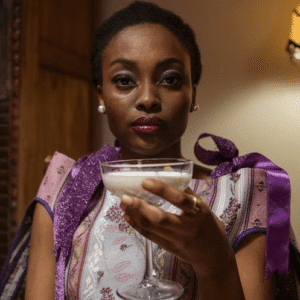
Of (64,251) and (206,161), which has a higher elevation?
(206,161)

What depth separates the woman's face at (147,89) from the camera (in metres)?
0.89

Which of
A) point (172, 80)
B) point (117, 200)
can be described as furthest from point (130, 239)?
point (172, 80)

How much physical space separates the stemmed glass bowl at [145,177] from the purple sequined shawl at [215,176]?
0.25 meters

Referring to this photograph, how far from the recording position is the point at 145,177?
24.2 inches

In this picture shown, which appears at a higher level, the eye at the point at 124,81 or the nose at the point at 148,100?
the eye at the point at 124,81

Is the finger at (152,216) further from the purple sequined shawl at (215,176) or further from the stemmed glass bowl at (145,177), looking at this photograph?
the purple sequined shawl at (215,176)

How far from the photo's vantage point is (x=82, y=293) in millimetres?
865

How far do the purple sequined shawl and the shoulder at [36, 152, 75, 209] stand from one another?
29 mm

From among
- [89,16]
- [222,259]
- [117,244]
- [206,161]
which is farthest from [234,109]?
[222,259]

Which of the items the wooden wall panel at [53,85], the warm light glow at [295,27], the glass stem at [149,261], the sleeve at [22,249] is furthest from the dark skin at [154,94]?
the warm light glow at [295,27]

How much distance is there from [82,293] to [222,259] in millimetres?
407

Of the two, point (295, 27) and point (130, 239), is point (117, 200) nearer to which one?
point (130, 239)

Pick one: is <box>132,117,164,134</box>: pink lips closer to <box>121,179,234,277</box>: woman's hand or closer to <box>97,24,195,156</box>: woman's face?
<box>97,24,195,156</box>: woman's face

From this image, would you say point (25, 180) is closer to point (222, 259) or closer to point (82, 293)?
point (82, 293)
